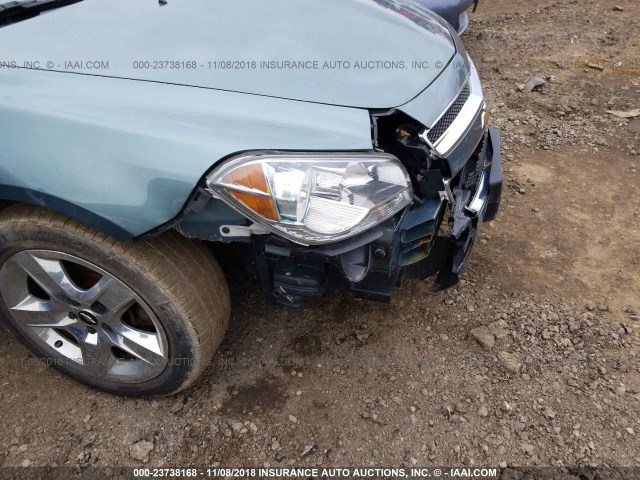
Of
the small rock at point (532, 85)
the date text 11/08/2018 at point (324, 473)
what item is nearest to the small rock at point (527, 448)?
the date text 11/08/2018 at point (324, 473)

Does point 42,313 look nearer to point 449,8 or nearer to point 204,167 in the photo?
point 204,167

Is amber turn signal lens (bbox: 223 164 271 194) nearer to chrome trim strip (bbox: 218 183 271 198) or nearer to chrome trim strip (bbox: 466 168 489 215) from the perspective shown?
chrome trim strip (bbox: 218 183 271 198)

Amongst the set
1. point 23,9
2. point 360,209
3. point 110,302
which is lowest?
point 110,302

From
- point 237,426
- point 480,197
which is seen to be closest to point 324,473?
point 237,426

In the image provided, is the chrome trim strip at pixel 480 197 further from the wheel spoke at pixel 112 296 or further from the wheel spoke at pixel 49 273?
the wheel spoke at pixel 49 273

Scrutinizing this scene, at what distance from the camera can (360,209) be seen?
148 centimetres

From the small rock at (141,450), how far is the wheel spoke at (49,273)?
2.08 feet

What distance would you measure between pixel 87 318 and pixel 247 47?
1127 millimetres

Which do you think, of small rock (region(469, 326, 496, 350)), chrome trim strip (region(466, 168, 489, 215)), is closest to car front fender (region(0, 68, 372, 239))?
chrome trim strip (region(466, 168, 489, 215))

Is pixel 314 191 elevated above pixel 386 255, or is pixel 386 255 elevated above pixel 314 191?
pixel 314 191

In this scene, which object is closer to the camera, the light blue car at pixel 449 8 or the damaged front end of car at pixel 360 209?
the damaged front end of car at pixel 360 209

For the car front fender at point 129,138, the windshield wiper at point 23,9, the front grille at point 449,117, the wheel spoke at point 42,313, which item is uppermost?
the windshield wiper at point 23,9

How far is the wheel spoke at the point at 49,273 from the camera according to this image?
1.70m

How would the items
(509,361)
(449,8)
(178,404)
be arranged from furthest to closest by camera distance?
(449,8), (509,361), (178,404)
